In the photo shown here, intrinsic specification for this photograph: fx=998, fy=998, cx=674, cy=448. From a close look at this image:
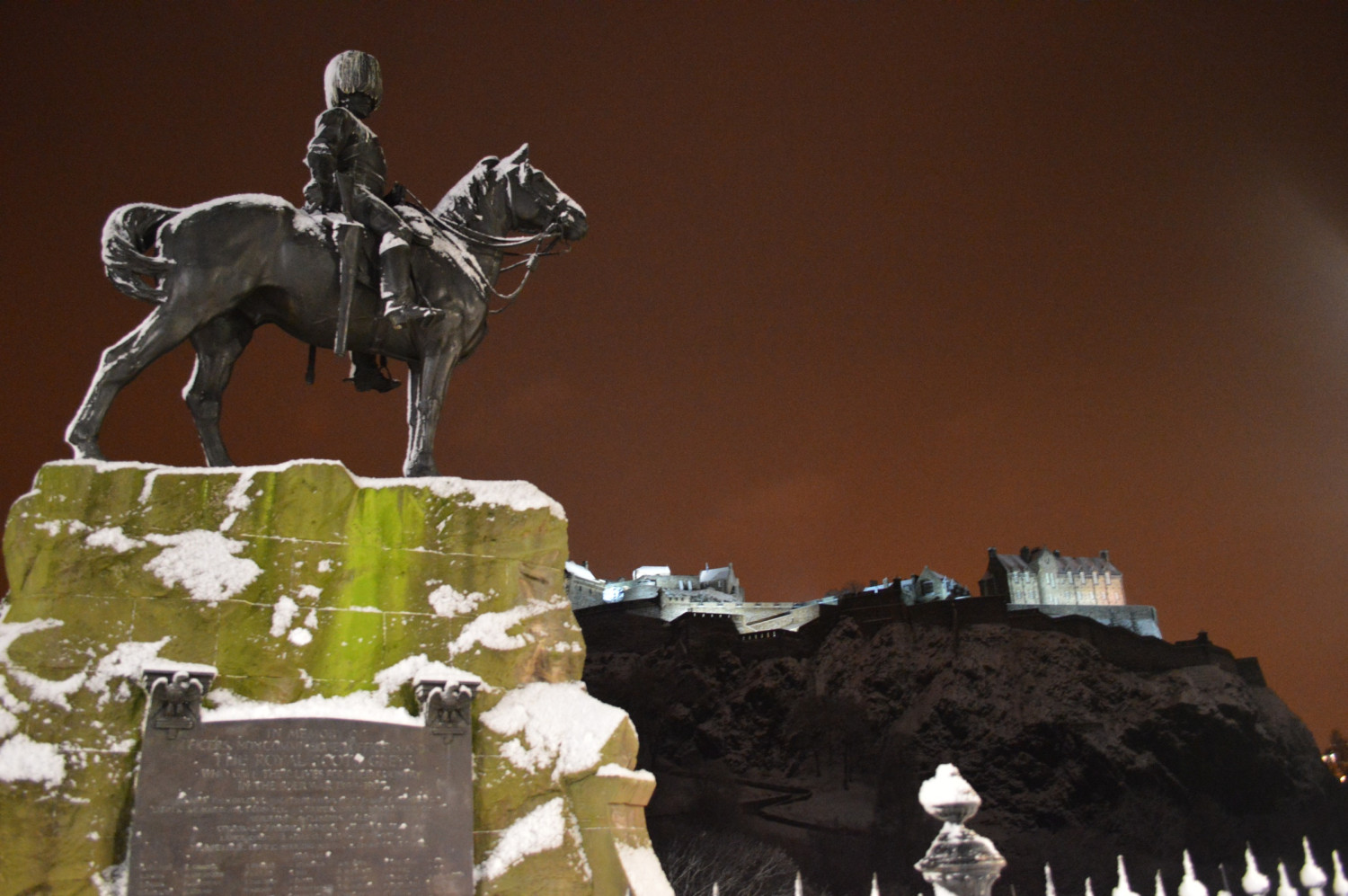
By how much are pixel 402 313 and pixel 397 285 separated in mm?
249

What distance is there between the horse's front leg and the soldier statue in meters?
0.40

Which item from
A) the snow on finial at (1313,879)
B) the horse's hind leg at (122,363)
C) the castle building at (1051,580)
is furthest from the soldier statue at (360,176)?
the castle building at (1051,580)

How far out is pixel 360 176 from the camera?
7.72 m

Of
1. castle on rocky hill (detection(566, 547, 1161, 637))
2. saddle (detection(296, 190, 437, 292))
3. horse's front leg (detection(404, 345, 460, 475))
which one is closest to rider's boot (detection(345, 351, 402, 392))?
horse's front leg (detection(404, 345, 460, 475))

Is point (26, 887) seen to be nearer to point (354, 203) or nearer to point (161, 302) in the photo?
point (161, 302)

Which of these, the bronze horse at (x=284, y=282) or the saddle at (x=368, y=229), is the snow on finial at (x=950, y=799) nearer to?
the bronze horse at (x=284, y=282)

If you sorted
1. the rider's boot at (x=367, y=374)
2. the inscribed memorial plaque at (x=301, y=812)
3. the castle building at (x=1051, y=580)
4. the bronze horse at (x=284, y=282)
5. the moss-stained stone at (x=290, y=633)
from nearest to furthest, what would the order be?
the inscribed memorial plaque at (x=301, y=812) → the moss-stained stone at (x=290, y=633) → the bronze horse at (x=284, y=282) → the rider's boot at (x=367, y=374) → the castle building at (x=1051, y=580)

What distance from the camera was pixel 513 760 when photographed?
252 inches

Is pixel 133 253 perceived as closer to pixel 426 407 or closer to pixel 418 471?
pixel 426 407

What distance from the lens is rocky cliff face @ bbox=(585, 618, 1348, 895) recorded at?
40.9 m

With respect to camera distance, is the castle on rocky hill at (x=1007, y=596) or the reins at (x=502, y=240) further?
the castle on rocky hill at (x=1007, y=596)

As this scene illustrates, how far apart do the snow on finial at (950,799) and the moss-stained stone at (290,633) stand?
196 centimetres

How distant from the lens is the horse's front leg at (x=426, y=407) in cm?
756

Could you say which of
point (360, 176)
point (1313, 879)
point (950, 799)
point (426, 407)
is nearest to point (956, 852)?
point (950, 799)
